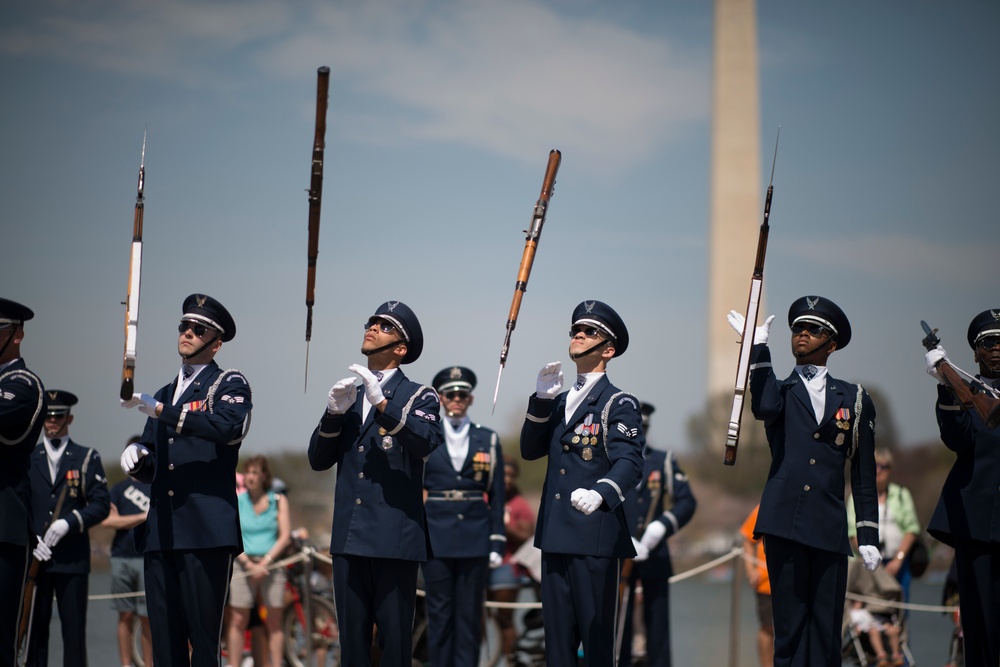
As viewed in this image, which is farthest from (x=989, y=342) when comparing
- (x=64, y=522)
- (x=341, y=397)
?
(x=64, y=522)

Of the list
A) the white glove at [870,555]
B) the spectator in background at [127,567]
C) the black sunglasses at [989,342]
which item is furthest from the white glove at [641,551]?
the spectator in background at [127,567]

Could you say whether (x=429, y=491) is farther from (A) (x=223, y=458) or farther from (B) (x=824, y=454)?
(B) (x=824, y=454)

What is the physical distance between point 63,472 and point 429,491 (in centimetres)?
252

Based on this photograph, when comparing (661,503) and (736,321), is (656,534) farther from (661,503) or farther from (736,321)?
(736,321)

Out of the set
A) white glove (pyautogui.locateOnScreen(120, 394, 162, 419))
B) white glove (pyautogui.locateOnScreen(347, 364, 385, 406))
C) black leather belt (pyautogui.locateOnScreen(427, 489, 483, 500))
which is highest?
white glove (pyautogui.locateOnScreen(347, 364, 385, 406))

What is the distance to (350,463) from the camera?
6.48 m

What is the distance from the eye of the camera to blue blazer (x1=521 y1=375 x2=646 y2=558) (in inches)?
253

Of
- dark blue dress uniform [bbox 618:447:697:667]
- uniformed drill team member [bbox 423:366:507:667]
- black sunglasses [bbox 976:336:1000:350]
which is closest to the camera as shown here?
black sunglasses [bbox 976:336:1000:350]

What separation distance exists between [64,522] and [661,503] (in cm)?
443

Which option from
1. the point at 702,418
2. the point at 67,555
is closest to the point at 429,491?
the point at 67,555

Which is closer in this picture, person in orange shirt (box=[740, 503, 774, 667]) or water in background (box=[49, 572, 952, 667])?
person in orange shirt (box=[740, 503, 774, 667])

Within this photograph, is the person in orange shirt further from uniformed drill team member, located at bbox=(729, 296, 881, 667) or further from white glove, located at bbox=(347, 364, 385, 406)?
white glove, located at bbox=(347, 364, 385, 406)

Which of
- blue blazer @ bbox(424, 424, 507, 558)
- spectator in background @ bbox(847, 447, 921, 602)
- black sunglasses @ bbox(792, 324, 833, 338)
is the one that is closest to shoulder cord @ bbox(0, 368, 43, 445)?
blue blazer @ bbox(424, 424, 507, 558)

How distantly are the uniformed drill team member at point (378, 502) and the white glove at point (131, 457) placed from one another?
2.82 ft
